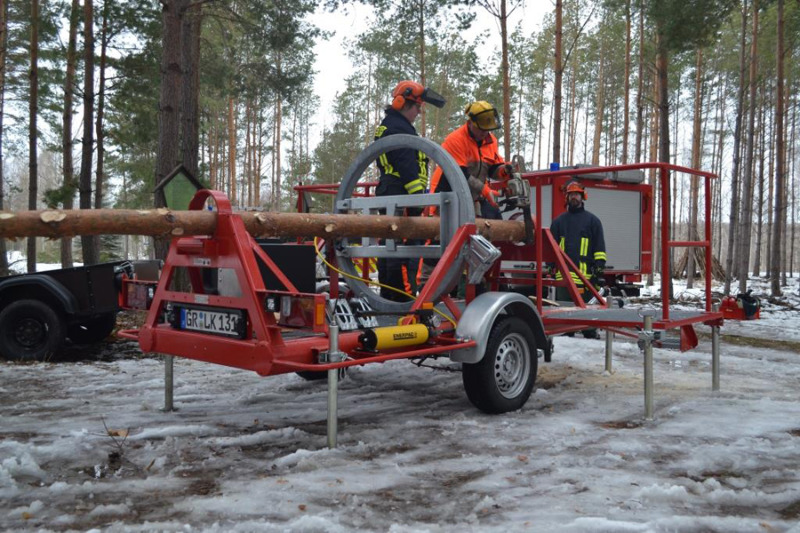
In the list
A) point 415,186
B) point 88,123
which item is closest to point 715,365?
point 415,186

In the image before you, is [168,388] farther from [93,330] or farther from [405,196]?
[93,330]

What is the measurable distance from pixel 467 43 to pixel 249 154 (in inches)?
612

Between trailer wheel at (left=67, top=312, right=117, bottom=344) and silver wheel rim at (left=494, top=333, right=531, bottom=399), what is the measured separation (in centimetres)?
531

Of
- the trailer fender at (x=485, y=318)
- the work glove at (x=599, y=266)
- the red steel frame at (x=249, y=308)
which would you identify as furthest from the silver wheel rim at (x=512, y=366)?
the work glove at (x=599, y=266)

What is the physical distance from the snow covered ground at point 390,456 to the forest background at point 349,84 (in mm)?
4491

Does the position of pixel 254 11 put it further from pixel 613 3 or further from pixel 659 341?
pixel 659 341

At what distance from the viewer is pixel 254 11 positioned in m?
13.5

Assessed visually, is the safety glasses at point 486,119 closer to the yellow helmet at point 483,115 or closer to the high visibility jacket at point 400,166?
the yellow helmet at point 483,115

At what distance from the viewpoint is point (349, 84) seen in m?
44.0

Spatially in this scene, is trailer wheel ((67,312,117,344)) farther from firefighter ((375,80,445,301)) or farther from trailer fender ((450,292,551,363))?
trailer fender ((450,292,551,363))

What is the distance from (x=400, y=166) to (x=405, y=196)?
651mm

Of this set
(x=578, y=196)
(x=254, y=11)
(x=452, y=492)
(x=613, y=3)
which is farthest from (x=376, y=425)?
(x=613, y=3)

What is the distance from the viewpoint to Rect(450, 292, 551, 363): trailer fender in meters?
4.65

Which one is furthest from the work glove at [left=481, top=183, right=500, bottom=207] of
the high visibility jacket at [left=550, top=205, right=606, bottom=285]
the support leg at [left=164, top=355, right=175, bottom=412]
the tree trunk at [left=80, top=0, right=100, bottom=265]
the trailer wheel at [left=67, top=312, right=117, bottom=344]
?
the tree trunk at [left=80, top=0, right=100, bottom=265]
